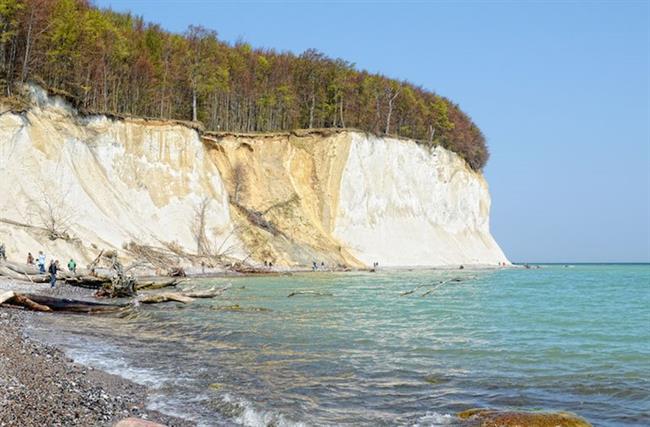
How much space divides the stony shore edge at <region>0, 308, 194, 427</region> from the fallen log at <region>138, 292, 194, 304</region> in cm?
1139

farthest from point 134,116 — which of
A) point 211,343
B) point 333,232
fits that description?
point 211,343

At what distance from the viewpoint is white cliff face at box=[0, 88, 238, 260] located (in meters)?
36.7

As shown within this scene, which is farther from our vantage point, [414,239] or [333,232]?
[414,239]

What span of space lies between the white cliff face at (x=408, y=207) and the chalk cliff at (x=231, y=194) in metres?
0.14

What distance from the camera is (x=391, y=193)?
221ft

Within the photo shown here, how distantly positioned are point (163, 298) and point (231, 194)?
110 feet

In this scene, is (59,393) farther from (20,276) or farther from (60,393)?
(20,276)

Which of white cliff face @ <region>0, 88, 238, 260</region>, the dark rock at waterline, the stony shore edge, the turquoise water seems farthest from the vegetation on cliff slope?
the dark rock at waterline

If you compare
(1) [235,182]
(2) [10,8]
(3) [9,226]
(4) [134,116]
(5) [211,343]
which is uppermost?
(2) [10,8]

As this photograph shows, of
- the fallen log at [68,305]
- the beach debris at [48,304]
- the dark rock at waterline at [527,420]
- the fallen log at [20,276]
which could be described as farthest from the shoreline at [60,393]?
the fallen log at [20,276]

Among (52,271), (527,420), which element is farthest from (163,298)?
(527,420)

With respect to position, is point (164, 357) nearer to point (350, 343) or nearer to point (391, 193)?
point (350, 343)

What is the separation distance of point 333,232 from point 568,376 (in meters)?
49.9

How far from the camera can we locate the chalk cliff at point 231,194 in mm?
38125
